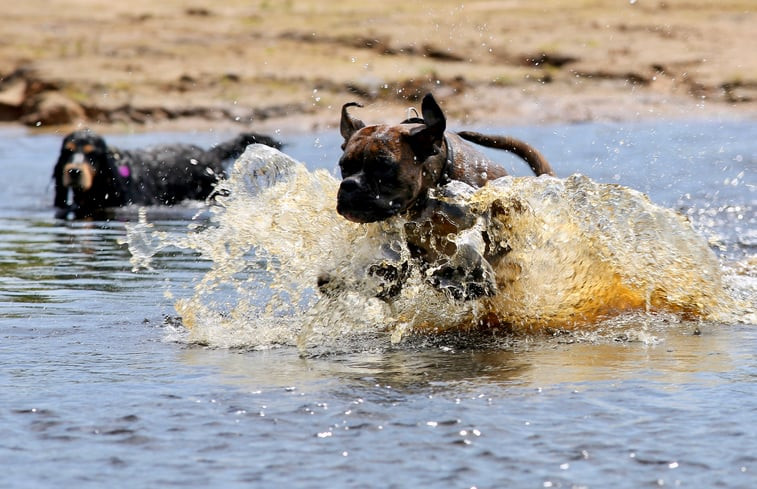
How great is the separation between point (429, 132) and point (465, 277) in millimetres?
759

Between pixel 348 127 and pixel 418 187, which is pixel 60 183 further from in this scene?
pixel 418 187

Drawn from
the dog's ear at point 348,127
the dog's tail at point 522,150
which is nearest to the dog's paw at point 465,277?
the dog's ear at point 348,127

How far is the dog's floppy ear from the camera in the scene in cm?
599

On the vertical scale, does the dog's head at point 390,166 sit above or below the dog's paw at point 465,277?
above

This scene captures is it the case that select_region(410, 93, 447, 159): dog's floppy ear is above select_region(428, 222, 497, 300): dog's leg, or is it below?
above

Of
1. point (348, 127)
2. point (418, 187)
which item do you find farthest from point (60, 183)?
point (418, 187)

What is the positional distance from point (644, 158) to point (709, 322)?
29.8 feet

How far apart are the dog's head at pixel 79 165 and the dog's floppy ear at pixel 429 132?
26.0ft

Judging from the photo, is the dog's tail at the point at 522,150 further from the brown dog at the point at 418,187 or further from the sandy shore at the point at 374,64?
the sandy shore at the point at 374,64

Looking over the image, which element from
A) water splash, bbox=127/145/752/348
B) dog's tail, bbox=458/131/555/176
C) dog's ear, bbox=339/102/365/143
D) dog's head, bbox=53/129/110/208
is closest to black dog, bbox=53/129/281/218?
dog's head, bbox=53/129/110/208

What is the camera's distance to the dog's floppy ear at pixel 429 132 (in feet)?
19.7

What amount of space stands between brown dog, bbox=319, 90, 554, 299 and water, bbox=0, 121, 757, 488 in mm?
318

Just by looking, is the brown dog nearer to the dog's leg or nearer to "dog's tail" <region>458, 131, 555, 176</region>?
the dog's leg

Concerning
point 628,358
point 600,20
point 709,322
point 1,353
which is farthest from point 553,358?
point 600,20
